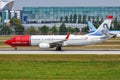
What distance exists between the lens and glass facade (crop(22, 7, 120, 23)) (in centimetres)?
19100

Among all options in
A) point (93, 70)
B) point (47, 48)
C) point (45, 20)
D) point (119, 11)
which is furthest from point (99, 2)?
point (93, 70)

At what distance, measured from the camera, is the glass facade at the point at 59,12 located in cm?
19100

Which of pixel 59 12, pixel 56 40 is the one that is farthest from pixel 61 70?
pixel 59 12

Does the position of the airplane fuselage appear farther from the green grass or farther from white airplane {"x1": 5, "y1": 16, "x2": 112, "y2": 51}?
the green grass

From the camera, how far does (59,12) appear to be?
19462 centimetres

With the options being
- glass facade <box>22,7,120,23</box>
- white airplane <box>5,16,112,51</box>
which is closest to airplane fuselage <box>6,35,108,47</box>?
A: white airplane <box>5,16,112,51</box>

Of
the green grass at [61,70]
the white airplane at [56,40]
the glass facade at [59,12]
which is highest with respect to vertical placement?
the glass facade at [59,12]

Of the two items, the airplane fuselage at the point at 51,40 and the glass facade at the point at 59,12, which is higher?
the glass facade at the point at 59,12

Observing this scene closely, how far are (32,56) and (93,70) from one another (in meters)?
14.1

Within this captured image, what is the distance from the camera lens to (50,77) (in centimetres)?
3041

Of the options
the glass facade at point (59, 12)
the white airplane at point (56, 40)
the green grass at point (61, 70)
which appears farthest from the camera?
the glass facade at point (59, 12)

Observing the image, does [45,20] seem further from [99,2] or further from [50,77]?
[50,77]

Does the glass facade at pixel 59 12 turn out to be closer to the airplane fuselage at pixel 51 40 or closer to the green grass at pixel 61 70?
the airplane fuselage at pixel 51 40

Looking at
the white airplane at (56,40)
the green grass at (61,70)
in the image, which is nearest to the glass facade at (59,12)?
the white airplane at (56,40)
